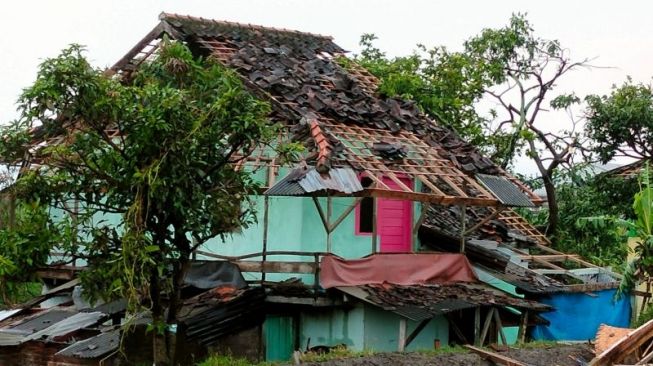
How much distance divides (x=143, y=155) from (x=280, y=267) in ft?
13.7

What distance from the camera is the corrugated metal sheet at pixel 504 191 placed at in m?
17.2

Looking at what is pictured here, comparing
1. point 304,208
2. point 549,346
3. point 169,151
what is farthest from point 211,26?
point 549,346

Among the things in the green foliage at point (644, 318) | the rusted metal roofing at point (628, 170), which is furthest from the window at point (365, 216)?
the rusted metal roofing at point (628, 170)

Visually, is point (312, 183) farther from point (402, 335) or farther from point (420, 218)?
point (420, 218)

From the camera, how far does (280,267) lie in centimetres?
1541

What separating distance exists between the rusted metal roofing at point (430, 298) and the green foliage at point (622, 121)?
6.96 metres

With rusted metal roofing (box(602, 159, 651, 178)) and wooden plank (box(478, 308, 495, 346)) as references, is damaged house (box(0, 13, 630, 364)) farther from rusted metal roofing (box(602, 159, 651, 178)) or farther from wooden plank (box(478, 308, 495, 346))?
rusted metal roofing (box(602, 159, 651, 178))

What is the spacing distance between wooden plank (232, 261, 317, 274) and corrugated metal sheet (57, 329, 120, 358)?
2455 mm

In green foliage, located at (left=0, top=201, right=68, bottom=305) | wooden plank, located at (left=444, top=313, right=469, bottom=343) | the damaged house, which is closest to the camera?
green foliage, located at (left=0, top=201, right=68, bottom=305)

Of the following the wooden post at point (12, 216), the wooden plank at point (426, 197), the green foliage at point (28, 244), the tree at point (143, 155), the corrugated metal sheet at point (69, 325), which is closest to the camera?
the tree at point (143, 155)

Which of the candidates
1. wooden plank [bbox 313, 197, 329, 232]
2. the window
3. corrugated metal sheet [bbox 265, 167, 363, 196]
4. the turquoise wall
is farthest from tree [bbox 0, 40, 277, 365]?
the window

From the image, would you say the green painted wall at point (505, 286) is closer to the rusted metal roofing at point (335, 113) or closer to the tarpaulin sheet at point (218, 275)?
the rusted metal roofing at point (335, 113)

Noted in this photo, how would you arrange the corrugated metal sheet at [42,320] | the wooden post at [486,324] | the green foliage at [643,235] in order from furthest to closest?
the corrugated metal sheet at [42,320]
the wooden post at [486,324]
the green foliage at [643,235]

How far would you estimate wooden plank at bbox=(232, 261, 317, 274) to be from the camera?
15.3 meters
